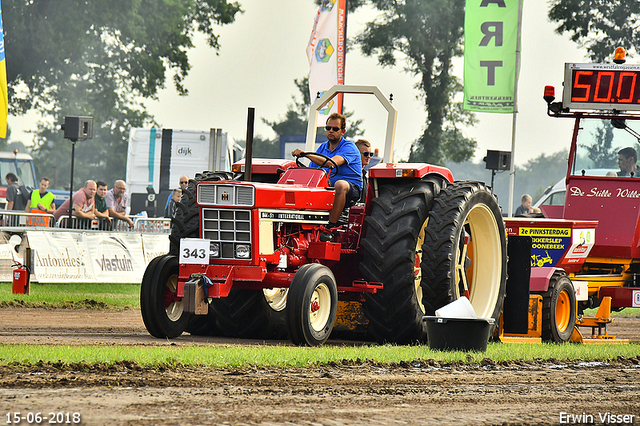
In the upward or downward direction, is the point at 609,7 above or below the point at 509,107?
above

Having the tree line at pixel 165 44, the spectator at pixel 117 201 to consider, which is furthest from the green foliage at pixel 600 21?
the spectator at pixel 117 201

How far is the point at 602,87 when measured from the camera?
11.5 metres

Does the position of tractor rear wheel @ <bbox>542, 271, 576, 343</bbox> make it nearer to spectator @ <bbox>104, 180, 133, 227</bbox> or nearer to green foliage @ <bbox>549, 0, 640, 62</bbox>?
spectator @ <bbox>104, 180, 133, 227</bbox>

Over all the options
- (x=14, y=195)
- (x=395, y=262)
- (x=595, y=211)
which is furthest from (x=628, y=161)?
(x=14, y=195)

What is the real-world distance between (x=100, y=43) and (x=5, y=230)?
23421 mm

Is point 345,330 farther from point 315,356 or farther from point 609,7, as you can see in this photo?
point 609,7

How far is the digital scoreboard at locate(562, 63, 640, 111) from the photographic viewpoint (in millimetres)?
11422

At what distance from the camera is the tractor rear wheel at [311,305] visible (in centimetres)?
746

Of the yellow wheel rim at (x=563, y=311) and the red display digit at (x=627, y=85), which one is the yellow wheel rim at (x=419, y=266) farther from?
the red display digit at (x=627, y=85)

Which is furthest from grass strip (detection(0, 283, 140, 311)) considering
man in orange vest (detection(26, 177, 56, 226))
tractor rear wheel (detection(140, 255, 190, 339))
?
tractor rear wheel (detection(140, 255, 190, 339))

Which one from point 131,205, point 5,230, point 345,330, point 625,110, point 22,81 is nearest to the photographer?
point 345,330

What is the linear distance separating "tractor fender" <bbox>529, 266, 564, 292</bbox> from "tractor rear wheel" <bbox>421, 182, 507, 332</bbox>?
20.6 inches

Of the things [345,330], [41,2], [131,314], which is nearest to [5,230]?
[131,314]

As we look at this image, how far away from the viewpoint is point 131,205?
25375 mm
